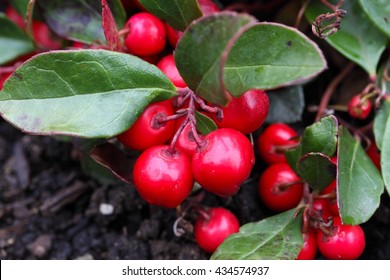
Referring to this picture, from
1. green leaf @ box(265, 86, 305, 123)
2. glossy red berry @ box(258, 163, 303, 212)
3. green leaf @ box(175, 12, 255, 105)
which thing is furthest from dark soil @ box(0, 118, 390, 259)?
green leaf @ box(175, 12, 255, 105)

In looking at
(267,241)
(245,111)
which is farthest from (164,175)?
(267,241)

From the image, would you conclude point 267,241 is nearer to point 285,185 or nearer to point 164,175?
point 285,185

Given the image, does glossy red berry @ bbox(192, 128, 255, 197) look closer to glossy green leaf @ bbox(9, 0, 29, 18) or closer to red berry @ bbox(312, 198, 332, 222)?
red berry @ bbox(312, 198, 332, 222)

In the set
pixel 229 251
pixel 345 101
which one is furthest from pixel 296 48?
pixel 345 101

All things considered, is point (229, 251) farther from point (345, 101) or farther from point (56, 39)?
point (56, 39)

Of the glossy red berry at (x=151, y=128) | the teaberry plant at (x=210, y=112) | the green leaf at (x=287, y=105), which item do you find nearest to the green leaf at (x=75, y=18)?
the teaberry plant at (x=210, y=112)

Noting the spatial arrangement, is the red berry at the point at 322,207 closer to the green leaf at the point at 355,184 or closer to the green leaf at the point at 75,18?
the green leaf at the point at 355,184
